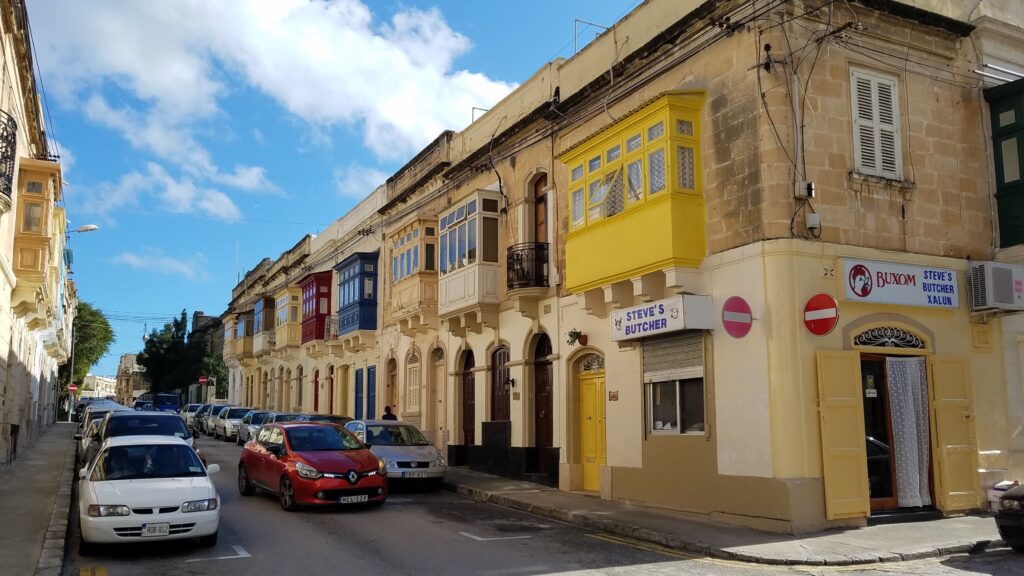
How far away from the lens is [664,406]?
14.6 m

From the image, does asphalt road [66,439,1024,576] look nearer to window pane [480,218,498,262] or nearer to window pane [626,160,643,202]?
window pane [626,160,643,202]

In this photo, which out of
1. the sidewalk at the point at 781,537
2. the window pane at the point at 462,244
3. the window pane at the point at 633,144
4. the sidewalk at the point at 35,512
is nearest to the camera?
the sidewalk at the point at 35,512

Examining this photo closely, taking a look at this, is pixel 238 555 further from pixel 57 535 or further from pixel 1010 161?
pixel 1010 161

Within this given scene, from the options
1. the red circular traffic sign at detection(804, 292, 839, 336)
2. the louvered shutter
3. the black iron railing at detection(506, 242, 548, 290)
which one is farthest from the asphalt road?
the louvered shutter

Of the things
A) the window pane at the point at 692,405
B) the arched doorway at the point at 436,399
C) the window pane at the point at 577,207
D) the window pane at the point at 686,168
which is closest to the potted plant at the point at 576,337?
the window pane at the point at 577,207

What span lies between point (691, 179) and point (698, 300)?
212cm

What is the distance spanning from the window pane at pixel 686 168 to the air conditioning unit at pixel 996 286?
501 cm

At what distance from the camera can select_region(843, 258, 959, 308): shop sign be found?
12.7m

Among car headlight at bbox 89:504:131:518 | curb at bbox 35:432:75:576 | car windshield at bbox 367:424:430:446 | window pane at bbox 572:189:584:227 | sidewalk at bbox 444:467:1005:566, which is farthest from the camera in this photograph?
car windshield at bbox 367:424:430:446

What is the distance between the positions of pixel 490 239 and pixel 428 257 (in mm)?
3934

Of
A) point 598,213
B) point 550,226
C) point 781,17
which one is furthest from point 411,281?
point 781,17

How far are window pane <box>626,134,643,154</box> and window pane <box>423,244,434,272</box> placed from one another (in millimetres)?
10346

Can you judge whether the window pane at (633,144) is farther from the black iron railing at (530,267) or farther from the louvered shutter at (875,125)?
the black iron railing at (530,267)

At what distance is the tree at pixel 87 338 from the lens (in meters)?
68.9
